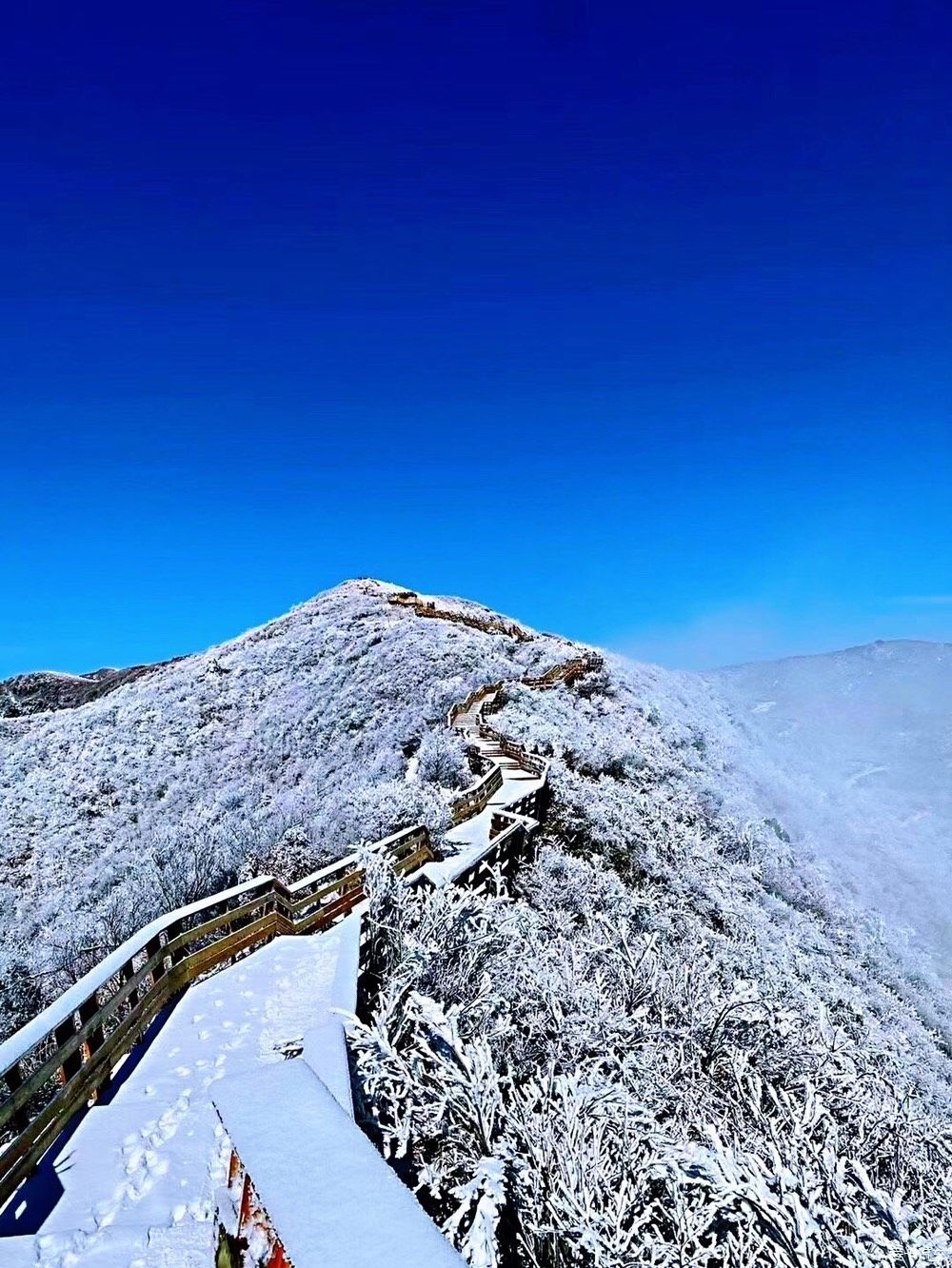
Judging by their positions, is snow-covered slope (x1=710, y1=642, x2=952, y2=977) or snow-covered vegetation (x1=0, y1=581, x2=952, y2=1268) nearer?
snow-covered vegetation (x1=0, y1=581, x2=952, y2=1268)

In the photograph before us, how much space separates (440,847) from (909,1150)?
8690 millimetres

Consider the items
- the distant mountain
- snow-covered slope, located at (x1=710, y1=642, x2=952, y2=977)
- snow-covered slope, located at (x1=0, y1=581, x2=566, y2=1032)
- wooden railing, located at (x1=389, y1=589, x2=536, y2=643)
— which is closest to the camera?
snow-covered slope, located at (x1=0, y1=581, x2=566, y2=1032)

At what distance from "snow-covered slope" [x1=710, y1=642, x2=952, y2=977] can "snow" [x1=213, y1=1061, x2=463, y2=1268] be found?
79.0ft

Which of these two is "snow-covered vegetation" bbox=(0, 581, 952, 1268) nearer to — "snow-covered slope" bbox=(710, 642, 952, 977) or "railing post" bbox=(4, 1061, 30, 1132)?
"snow-covered slope" bbox=(710, 642, 952, 977)

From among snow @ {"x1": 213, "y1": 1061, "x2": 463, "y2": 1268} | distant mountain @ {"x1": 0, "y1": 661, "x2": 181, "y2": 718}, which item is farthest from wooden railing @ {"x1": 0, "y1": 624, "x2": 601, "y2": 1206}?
distant mountain @ {"x1": 0, "y1": 661, "x2": 181, "y2": 718}

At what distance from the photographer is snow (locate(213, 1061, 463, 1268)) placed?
6.04 feet

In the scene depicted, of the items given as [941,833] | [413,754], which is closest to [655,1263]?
[413,754]

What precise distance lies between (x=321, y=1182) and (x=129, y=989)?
17.9 ft

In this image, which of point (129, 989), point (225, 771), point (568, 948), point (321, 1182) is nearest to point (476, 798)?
point (568, 948)

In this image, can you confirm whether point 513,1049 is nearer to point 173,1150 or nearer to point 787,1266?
point 173,1150

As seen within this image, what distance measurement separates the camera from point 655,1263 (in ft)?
11.5

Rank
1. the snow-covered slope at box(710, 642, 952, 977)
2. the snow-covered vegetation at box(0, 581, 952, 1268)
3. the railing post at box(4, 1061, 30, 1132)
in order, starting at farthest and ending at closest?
the snow-covered slope at box(710, 642, 952, 977), the railing post at box(4, 1061, 30, 1132), the snow-covered vegetation at box(0, 581, 952, 1268)

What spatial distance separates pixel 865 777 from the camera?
5116 cm

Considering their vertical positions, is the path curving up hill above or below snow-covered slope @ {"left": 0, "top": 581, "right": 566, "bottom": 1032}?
below
